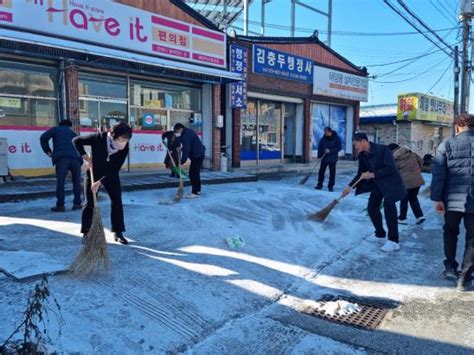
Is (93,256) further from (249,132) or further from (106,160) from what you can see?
(249,132)

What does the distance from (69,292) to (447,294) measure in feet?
12.1

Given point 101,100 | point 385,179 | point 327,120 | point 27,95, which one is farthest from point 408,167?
point 327,120

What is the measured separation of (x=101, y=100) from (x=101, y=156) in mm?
6576

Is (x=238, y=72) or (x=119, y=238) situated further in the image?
(x=238, y=72)

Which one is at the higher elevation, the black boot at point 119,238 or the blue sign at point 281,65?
the blue sign at point 281,65

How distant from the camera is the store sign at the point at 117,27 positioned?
354 inches

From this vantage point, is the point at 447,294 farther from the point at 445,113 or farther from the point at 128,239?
the point at 445,113

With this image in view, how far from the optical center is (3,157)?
9023mm

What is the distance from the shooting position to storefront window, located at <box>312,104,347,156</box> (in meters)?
18.2

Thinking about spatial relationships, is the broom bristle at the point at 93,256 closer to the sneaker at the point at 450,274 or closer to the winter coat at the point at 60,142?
the winter coat at the point at 60,142

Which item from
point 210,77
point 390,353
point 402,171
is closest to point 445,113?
point 210,77

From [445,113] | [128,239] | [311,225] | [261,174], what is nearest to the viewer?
[128,239]

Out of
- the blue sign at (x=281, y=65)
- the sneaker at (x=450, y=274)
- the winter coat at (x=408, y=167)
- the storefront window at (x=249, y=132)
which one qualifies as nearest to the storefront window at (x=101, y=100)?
the storefront window at (x=249, y=132)

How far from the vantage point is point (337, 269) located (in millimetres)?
5258
